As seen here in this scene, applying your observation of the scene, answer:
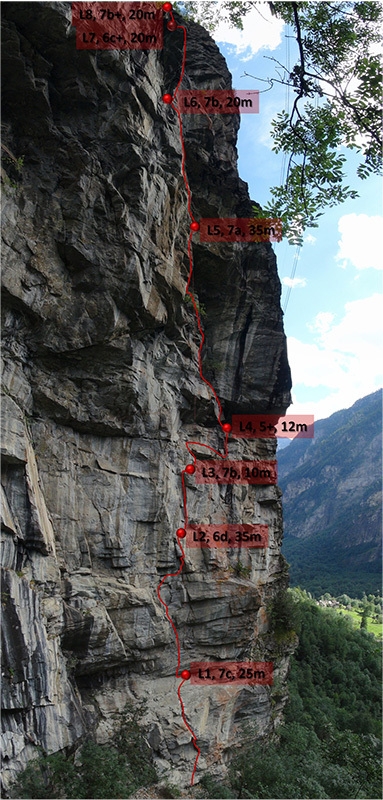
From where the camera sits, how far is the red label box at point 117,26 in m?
12.6

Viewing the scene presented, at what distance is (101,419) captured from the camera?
47.7ft

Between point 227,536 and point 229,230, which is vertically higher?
point 229,230

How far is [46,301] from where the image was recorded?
1305cm

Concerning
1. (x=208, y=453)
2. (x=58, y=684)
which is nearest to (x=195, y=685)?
(x=58, y=684)

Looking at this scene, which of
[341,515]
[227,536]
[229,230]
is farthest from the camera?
[341,515]

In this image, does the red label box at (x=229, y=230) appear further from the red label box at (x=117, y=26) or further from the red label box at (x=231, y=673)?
the red label box at (x=231, y=673)

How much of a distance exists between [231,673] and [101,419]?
10.2 m

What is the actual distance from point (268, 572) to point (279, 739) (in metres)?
6.06

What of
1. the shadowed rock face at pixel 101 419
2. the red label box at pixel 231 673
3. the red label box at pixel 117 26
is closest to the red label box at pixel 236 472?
the shadowed rock face at pixel 101 419

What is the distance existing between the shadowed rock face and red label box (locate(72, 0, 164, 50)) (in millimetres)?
310

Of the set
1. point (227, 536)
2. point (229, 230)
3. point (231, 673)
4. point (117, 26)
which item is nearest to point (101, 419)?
point (227, 536)

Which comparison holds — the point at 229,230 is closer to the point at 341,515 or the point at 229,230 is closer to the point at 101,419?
the point at 101,419

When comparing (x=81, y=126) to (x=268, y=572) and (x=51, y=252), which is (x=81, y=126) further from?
(x=268, y=572)

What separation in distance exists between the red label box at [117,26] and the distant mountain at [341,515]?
97319 millimetres
